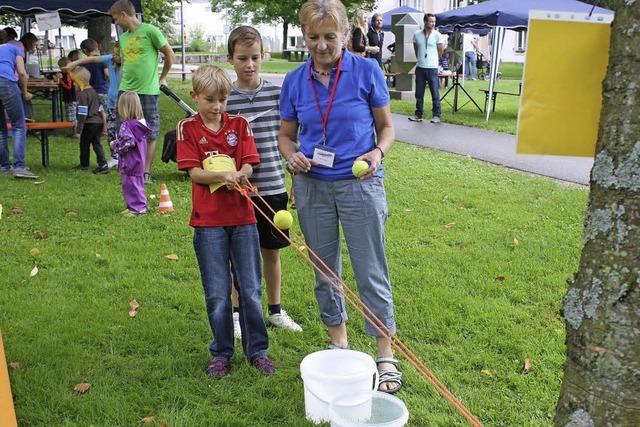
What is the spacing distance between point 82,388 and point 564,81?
2669 millimetres

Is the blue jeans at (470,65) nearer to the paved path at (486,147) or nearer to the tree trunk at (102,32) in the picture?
the paved path at (486,147)

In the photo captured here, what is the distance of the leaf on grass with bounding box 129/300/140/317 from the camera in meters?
4.14

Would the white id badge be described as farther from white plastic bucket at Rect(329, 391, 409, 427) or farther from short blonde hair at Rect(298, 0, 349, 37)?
white plastic bucket at Rect(329, 391, 409, 427)

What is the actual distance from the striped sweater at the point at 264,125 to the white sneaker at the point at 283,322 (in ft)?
2.65

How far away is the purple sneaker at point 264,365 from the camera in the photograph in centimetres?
340

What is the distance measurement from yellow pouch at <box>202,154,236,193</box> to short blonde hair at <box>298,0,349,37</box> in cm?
73

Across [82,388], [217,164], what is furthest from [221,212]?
[82,388]

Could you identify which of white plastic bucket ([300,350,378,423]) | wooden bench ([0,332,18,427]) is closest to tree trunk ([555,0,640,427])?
white plastic bucket ([300,350,378,423])

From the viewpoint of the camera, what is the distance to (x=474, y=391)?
321cm

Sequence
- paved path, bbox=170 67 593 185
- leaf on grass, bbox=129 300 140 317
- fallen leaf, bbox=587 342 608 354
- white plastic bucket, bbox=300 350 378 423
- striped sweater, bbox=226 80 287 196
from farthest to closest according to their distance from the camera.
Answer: paved path, bbox=170 67 593 185
leaf on grass, bbox=129 300 140 317
striped sweater, bbox=226 80 287 196
white plastic bucket, bbox=300 350 378 423
fallen leaf, bbox=587 342 608 354

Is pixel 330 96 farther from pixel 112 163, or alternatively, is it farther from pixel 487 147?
pixel 487 147

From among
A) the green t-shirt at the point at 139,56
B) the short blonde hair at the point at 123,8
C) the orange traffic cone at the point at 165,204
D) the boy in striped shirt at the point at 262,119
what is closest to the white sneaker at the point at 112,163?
the green t-shirt at the point at 139,56

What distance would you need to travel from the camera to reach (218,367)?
3.39m

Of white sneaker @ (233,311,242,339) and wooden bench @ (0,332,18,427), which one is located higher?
wooden bench @ (0,332,18,427)
